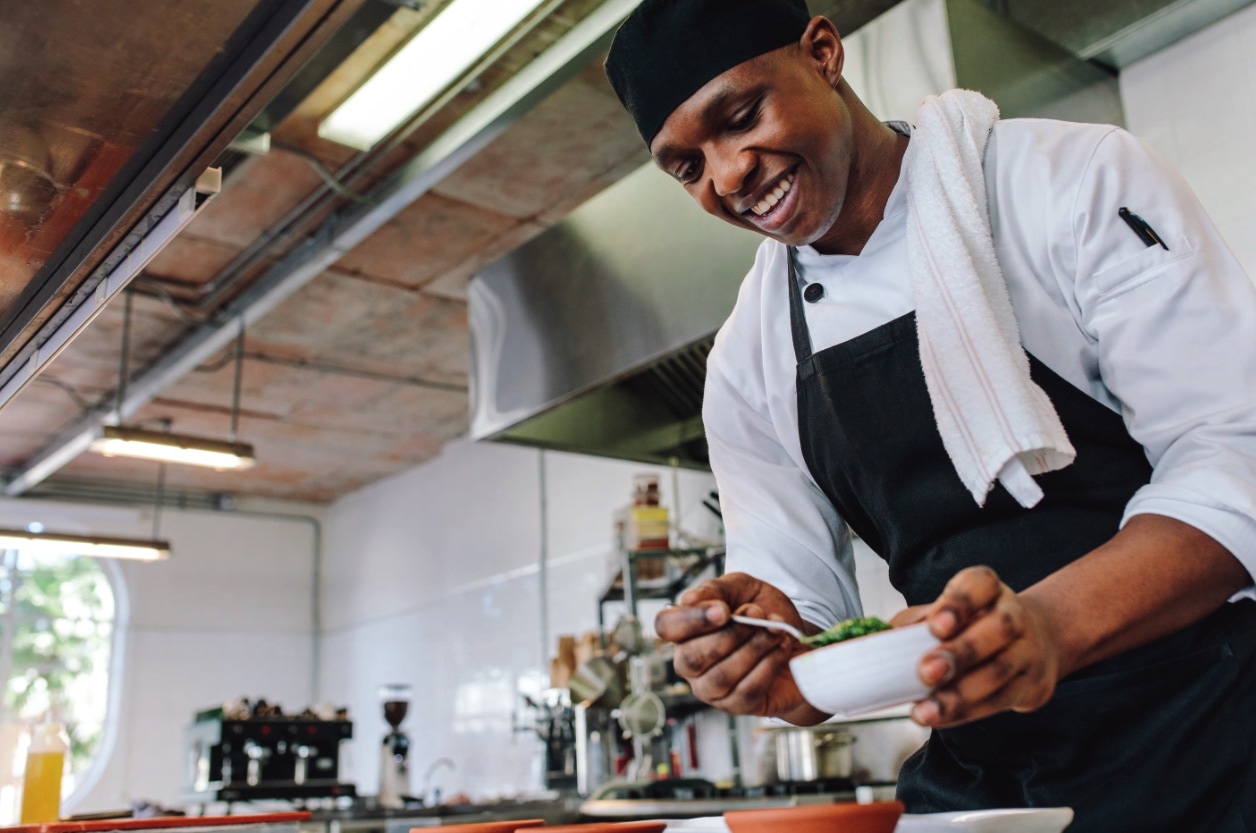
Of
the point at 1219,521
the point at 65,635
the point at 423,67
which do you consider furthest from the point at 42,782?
the point at 65,635

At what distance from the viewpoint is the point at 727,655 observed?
0.95 metres

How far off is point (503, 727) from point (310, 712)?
1465 millimetres

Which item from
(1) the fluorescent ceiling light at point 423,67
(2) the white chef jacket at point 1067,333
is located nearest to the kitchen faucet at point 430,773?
(1) the fluorescent ceiling light at point 423,67

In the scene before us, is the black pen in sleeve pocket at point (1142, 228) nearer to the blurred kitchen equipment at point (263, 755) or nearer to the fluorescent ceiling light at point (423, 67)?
the fluorescent ceiling light at point (423, 67)

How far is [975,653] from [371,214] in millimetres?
3924

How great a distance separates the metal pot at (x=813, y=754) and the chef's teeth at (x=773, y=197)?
2.98m

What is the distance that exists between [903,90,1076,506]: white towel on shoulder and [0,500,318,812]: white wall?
8.21 m

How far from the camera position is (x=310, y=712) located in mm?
5559

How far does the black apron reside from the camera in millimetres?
944

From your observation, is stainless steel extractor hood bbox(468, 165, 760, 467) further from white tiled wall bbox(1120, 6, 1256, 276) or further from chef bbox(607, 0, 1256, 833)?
chef bbox(607, 0, 1256, 833)

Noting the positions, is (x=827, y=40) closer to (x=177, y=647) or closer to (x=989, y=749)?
(x=989, y=749)

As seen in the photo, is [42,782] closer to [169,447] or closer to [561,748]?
[169,447]

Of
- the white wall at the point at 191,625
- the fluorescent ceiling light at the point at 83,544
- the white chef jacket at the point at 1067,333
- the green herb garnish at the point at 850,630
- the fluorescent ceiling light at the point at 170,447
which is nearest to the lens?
the green herb garnish at the point at 850,630

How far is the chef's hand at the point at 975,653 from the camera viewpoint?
64cm
